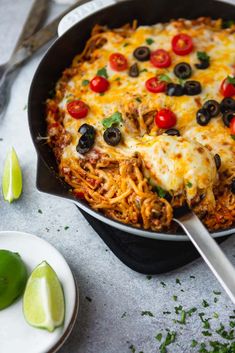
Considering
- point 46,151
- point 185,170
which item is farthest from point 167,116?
point 46,151

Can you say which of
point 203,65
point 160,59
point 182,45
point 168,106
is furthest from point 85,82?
point 203,65

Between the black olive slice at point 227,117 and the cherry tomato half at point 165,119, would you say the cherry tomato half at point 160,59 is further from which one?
the black olive slice at point 227,117

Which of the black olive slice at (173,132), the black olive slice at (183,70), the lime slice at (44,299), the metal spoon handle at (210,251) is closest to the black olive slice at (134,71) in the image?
the black olive slice at (183,70)

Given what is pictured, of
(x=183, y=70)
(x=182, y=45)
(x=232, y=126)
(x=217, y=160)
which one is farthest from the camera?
(x=182, y=45)

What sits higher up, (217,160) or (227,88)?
(227,88)

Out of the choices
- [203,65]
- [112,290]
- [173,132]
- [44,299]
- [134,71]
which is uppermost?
[203,65]

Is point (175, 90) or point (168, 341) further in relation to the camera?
point (175, 90)

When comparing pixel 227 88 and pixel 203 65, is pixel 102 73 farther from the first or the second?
pixel 227 88

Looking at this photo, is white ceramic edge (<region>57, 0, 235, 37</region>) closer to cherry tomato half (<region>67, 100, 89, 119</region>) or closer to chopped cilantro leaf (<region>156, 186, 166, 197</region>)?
cherry tomato half (<region>67, 100, 89, 119</region>)
